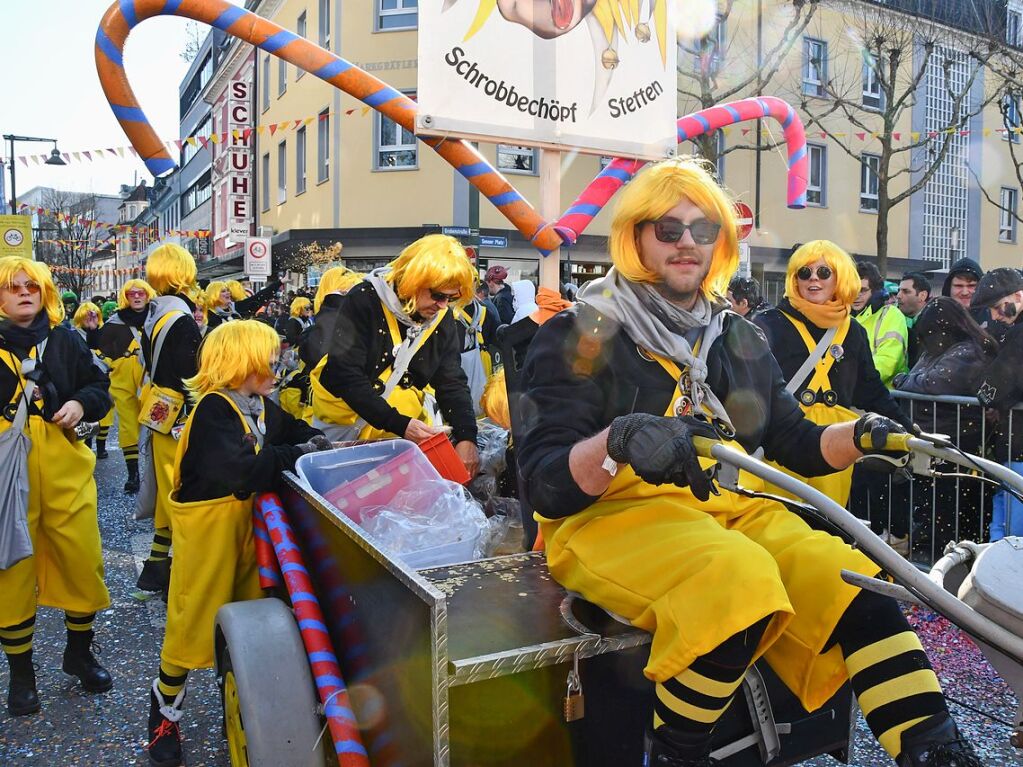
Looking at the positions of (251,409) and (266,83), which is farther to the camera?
(266,83)

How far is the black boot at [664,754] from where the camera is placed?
5.82ft

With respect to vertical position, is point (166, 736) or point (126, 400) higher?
point (126, 400)

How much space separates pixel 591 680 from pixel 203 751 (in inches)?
76.8

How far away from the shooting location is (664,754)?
1778 mm

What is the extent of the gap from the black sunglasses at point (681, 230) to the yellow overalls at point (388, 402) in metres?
1.82

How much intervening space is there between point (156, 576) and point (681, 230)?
385cm

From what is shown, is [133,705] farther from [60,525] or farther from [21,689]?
[60,525]

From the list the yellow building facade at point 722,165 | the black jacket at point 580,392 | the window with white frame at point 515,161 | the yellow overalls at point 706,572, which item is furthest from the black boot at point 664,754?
the window with white frame at point 515,161

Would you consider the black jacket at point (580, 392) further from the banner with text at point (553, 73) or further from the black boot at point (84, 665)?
the black boot at point (84, 665)

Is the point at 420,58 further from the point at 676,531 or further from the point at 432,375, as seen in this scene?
the point at 676,531

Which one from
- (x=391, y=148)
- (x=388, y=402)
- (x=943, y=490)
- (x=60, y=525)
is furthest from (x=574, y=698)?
(x=391, y=148)

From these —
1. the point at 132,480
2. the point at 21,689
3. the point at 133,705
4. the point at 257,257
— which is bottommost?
the point at 133,705

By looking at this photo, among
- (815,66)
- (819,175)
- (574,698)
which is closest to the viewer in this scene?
(574,698)

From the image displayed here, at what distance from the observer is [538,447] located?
204cm
